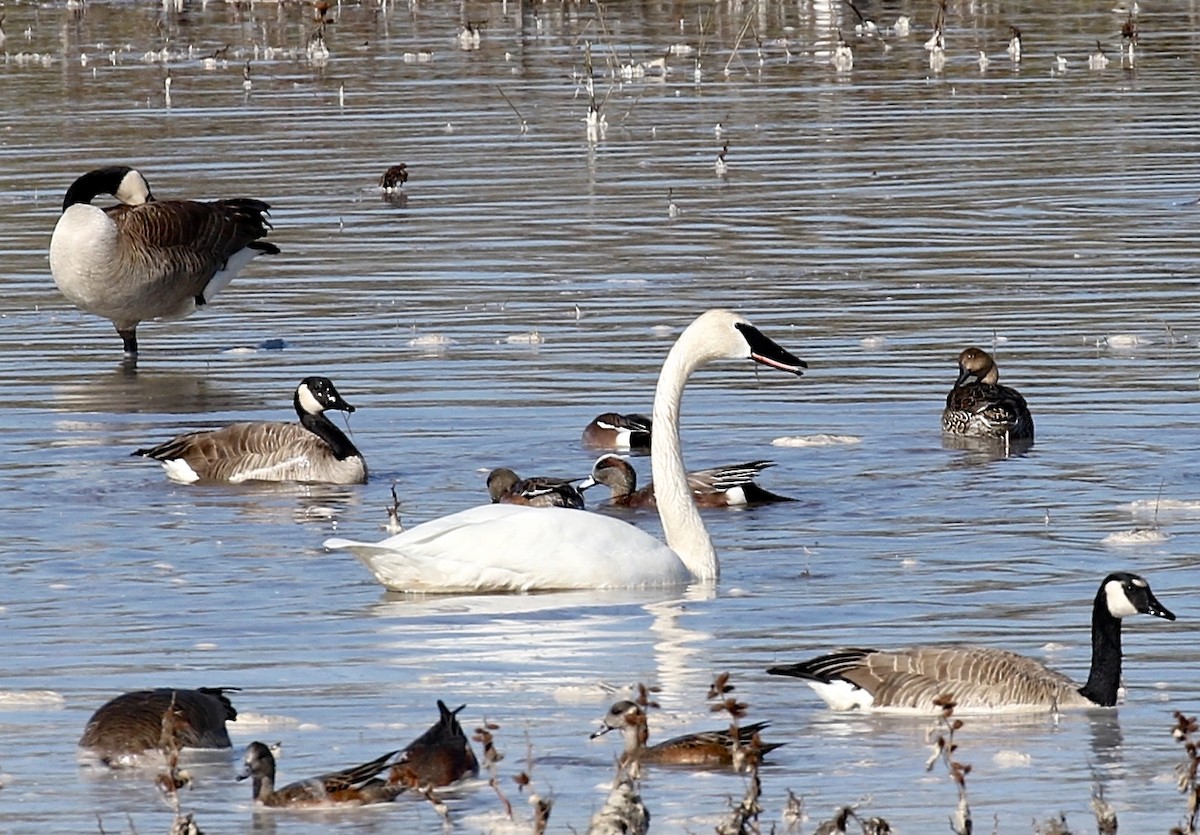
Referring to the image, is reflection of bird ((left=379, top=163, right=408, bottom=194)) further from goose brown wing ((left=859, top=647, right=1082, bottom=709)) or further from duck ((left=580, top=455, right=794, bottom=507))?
goose brown wing ((left=859, top=647, right=1082, bottom=709))

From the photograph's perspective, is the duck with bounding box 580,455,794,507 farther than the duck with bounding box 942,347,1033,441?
No

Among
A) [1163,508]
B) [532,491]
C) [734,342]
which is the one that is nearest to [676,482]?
[734,342]

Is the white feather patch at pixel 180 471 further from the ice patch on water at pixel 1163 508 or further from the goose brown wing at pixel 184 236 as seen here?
the ice patch on water at pixel 1163 508

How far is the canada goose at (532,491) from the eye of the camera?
13195mm

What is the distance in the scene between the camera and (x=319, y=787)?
785cm

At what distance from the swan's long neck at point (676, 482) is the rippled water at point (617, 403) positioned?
0.32 metres

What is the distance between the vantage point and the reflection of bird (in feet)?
84.6

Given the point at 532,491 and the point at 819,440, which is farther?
the point at 819,440

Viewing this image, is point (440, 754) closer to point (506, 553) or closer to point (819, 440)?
point (506, 553)

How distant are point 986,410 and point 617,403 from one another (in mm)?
2542

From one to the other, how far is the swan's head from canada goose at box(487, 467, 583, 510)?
1.23 metres

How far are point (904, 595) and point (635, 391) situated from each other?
5137mm

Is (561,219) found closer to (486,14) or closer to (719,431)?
(719,431)

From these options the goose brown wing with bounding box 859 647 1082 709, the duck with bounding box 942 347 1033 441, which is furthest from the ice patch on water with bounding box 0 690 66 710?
the duck with bounding box 942 347 1033 441
